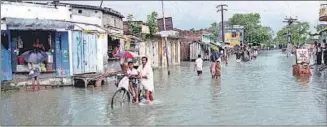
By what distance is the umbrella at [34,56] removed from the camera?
64.4ft

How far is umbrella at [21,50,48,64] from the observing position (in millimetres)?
19641

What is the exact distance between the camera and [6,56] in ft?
64.7

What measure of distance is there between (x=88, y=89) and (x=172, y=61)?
87.8ft

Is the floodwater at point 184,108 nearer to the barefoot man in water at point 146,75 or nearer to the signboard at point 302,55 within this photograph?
the barefoot man in water at point 146,75

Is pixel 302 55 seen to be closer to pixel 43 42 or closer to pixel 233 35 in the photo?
pixel 43 42

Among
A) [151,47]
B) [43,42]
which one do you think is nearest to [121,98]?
[43,42]

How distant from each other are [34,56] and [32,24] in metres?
1.34

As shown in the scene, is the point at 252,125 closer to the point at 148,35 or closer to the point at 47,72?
the point at 47,72

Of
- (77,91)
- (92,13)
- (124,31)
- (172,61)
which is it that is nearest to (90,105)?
(77,91)

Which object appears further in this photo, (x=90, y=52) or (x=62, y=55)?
(x=90, y=52)

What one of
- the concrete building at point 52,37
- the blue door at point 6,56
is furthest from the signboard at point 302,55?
the blue door at point 6,56

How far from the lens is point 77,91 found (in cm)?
1836

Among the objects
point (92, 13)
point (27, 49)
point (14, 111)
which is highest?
point (92, 13)

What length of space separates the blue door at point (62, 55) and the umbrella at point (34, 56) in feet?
2.67
